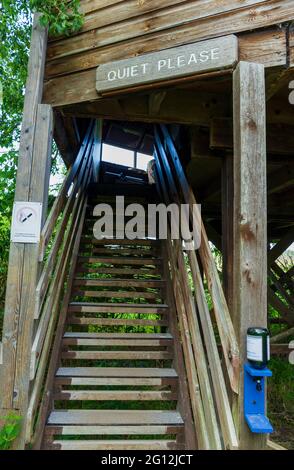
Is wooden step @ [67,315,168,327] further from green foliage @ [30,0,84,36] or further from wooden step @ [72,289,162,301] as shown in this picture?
green foliage @ [30,0,84,36]

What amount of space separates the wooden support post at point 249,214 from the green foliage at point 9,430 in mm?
1280

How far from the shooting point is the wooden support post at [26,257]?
220 cm

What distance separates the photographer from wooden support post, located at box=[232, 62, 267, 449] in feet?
6.27

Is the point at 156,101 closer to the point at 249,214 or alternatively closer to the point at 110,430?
the point at 249,214

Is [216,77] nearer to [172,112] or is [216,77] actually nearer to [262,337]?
[172,112]

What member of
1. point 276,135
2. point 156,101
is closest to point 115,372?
point 156,101

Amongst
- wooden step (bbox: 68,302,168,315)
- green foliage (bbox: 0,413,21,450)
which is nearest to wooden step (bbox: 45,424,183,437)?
green foliage (bbox: 0,413,21,450)

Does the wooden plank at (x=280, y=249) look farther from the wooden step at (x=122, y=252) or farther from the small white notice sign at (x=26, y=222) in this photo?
the small white notice sign at (x=26, y=222)

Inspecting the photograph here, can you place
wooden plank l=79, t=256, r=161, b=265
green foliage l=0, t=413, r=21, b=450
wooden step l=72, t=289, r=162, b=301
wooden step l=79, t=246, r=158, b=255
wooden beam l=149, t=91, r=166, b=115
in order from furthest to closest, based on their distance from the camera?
wooden step l=79, t=246, r=158, b=255, wooden plank l=79, t=256, r=161, b=265, wooden step l=72, t=289, r=162, b=301, wooden beam l=149, t=91, r=166, b=115, green foliage l=0, t=413, r=21, b=450

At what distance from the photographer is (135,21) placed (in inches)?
100

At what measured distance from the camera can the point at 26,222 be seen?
2369mm

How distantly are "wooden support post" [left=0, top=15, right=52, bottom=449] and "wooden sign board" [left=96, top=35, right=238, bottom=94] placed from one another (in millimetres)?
490

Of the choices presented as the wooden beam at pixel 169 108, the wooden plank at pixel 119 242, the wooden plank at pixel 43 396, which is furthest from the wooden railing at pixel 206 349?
the wooden plank at pixel 43 396
